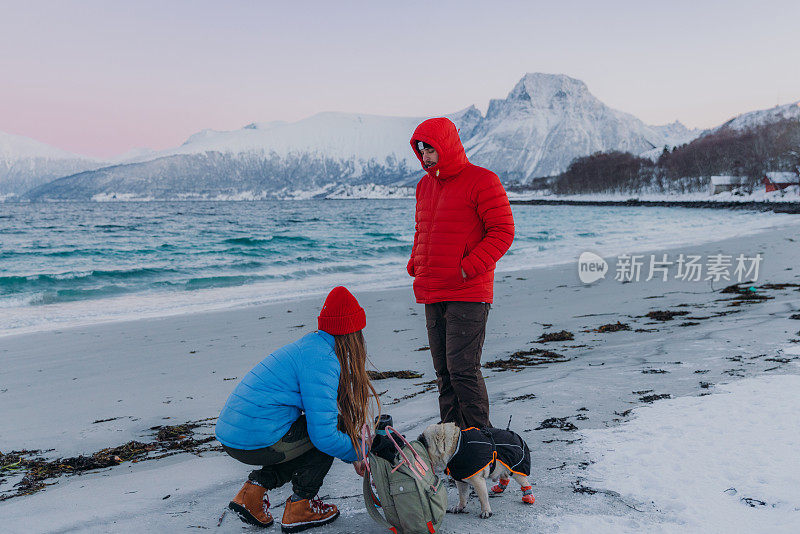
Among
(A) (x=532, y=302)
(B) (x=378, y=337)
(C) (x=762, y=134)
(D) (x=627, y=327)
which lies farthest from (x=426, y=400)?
(C) (x=762, y=134)

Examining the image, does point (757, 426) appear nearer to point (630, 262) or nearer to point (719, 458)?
point (719, 458)

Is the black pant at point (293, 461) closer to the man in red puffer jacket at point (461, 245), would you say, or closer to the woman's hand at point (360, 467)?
the woman's hand at point (360, 467)

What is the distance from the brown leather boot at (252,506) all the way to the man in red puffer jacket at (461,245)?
1.27 metres

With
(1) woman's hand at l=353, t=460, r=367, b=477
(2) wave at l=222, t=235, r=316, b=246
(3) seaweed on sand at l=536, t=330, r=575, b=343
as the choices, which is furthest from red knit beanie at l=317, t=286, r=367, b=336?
(2) wave at l=222, t=235, r=316, b=246

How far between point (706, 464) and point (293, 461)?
2158mm

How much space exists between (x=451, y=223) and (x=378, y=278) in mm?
12529

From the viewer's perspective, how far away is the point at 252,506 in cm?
275

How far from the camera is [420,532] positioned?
8.30 ft

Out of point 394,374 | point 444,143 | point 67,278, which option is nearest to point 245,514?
point 444,143

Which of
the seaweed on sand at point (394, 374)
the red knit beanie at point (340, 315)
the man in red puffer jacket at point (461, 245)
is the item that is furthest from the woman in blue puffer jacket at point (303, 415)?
the seaweed on sand at point (394, 374)

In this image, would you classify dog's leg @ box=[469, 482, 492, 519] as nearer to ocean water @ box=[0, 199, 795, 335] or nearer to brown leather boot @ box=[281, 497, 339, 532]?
brown leather boot @ box=[281, 497, 339, 532]

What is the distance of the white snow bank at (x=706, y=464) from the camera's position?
2.43m

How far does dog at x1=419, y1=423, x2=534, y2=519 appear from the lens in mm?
2652

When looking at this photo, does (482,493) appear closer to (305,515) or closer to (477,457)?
(477,457)
